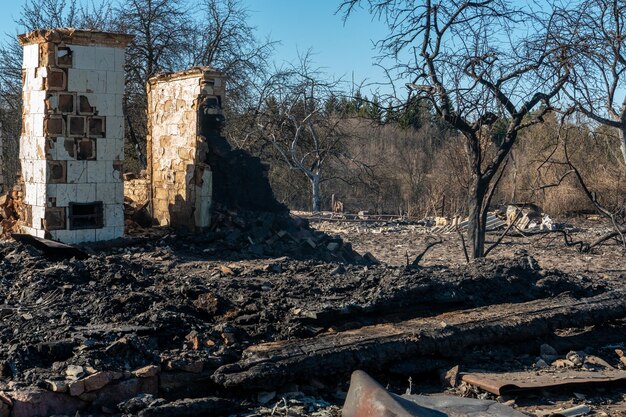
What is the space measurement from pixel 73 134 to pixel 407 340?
7568 millimetres

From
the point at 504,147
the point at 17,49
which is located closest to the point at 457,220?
the point at 504,147

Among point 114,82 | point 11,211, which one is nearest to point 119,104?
point 114,82

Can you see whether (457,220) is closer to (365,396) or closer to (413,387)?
(413,387)

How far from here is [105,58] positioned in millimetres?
12164

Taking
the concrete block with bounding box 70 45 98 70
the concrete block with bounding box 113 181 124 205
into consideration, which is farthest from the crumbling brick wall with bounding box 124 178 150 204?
the concrete block with bounding box 70 45 98 70

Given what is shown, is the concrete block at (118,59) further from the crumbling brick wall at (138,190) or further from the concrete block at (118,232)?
the crumbling brick wall at (138,190)

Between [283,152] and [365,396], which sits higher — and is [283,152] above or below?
above

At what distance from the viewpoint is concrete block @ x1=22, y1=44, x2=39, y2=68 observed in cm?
1197

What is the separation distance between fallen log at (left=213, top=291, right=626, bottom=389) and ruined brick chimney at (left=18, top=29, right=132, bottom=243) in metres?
6.89

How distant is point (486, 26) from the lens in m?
10.7

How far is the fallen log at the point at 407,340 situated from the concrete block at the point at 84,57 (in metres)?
7.39

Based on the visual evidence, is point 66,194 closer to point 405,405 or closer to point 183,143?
point 183,143

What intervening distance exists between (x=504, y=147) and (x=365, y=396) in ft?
20.5

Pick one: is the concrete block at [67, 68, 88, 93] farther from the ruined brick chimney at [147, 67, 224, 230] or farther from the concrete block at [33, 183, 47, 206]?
the ruined brick chimney at [147, 67, 224, 230]
